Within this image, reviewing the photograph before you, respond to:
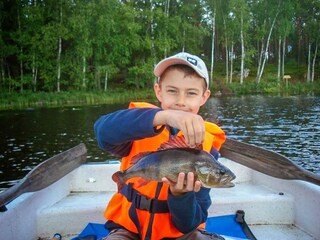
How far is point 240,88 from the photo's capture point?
41469 mm

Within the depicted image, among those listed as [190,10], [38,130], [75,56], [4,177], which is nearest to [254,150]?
[4,177]

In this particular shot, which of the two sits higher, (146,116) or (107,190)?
(146,116)

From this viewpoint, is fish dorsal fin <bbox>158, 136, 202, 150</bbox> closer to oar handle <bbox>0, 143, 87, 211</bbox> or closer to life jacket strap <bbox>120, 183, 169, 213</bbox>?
life jacket strap <bbox>120, 183, 169, 213</bbox>

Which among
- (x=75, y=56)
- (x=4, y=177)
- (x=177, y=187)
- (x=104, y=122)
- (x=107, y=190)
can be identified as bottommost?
(x=4, y=177)

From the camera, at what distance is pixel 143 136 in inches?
96.7

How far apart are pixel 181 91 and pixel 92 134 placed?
13.7 metres

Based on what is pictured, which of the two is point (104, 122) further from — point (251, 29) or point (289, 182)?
point (251, 29)

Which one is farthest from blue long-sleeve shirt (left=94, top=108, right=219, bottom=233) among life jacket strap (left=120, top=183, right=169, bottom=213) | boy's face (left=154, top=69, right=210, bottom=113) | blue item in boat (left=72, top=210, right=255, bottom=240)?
blue item in boat (left=72, top=210, right=255, bottom=240)

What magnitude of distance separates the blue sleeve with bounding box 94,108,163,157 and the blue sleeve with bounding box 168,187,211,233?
0.51m

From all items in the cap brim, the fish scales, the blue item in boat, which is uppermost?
the cap brim

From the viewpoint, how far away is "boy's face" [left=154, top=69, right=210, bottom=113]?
2.65m

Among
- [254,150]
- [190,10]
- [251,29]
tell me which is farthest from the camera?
[251,29]

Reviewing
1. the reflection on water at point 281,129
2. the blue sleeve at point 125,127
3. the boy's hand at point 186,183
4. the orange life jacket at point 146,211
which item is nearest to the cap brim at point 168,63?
the orange life jacket at point 146,211

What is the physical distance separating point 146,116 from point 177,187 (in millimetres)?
505
